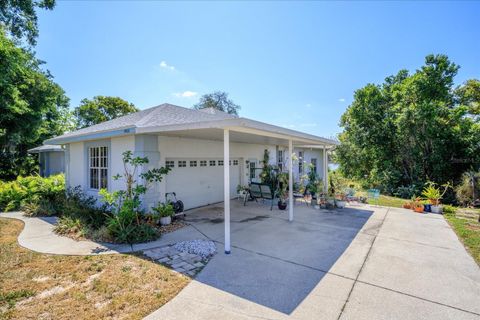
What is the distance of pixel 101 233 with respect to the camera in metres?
5.84

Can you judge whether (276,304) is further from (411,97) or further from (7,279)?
(411,97)

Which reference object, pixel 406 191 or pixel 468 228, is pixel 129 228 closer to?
pixel 468 228

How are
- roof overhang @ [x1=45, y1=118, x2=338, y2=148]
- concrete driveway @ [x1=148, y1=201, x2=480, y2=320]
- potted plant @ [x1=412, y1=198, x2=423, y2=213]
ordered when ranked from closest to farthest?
1. concrete driveway @ [x1=148, y1=201, x2=480, y2=320]
2. roof overhang @ [x1=45, y1=118, x2=338, y2=148]
3. potted plant @ [x1=412, y1=198, x2=423, y2=213]

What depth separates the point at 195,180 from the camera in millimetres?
9406

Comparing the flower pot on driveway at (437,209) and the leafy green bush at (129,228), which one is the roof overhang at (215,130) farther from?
the flower pot on driveway at (437,209)

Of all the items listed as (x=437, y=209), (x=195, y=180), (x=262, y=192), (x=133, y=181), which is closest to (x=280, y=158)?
(x=262, y=192)

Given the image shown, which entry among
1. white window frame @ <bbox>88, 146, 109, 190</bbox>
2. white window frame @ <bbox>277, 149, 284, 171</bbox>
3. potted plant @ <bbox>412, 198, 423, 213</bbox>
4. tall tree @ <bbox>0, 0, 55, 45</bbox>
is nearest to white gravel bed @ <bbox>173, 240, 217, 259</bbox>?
white window frame @ <bbox>88, 146, 109, 190</bbox>

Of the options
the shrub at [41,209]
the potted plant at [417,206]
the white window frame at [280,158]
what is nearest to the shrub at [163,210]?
the shrub at [41,209]

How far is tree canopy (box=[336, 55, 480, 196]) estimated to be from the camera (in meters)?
12.8

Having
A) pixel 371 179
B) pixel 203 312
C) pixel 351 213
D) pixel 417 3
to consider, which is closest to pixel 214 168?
pixel 351 213

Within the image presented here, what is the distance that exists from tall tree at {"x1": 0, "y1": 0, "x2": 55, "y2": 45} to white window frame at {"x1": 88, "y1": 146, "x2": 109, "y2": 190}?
26.5 feet

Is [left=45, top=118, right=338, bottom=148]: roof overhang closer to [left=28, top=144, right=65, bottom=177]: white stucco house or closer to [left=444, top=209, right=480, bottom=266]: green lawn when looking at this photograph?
[left=444, top=209, right=480, bottom=266]: green lawn

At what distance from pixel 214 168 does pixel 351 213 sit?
19.2 ft

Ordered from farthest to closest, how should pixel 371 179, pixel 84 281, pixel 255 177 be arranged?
pixel 371 179
pixel 255 177
pixel 84 281
